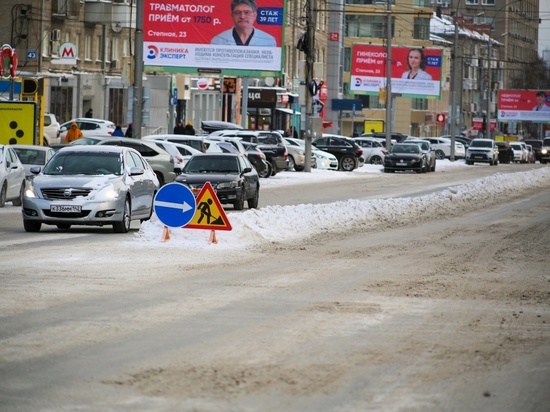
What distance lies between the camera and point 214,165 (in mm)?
32531

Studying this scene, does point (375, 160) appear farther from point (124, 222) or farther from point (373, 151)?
point (124, 222)

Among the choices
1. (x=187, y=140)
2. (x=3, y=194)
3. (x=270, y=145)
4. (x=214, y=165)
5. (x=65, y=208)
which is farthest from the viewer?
(x=270, y=145)

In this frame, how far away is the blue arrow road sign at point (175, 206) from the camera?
20156mm

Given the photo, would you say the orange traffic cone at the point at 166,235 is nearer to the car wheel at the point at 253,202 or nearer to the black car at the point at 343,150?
the car wheel at the point at 253,202

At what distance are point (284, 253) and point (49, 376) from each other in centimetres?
1098

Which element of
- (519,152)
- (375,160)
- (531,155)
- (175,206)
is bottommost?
(531,155)

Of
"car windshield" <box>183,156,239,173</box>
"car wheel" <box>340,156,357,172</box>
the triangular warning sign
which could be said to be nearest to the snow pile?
the triangular warning sign

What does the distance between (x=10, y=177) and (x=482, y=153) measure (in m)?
55.7

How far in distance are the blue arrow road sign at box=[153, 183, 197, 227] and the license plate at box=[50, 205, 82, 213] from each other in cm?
296

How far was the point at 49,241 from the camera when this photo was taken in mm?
20891

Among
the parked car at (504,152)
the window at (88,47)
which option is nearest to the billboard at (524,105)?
the parked car at (504,152)

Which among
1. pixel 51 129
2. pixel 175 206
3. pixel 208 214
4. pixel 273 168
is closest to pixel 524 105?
pixel 51 129

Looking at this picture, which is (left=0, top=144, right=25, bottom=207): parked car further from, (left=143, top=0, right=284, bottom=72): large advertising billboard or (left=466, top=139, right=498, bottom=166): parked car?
(left=466, top=139, right=498, bottom=166): parked car

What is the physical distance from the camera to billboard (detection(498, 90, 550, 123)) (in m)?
122
